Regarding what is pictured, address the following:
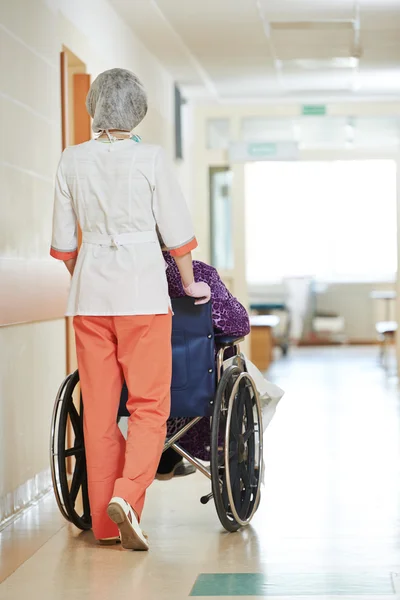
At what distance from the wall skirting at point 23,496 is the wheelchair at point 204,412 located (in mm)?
381

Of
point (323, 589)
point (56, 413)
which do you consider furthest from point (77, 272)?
point (323, 589)

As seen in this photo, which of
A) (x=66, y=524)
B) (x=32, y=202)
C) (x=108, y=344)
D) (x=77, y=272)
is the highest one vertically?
(x=32, y=202)

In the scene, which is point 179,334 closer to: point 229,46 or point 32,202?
point 32,202

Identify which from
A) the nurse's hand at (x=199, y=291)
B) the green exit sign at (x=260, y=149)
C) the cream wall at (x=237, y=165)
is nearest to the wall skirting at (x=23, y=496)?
the nurse's hand at (x=199, y=291)

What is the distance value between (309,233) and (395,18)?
329 inches

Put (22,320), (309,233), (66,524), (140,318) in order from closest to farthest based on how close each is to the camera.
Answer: (140,318)
(66,524)
(22,320)
(309,233)

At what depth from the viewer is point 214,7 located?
6.18m

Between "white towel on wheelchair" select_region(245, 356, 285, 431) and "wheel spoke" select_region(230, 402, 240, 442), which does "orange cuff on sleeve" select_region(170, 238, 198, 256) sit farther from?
"white towel on wheelchair" select_region(245, 356, 285, 431)

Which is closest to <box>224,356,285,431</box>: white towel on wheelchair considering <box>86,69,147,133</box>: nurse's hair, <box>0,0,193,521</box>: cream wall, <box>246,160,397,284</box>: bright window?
<box>0,0,193,521</box>: cream wall

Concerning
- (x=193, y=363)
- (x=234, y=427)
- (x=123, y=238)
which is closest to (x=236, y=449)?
(x=234, y=427)

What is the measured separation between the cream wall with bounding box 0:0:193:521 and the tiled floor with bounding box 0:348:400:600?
298 millimetres

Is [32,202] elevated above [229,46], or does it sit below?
below

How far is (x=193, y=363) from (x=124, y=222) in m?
0.53

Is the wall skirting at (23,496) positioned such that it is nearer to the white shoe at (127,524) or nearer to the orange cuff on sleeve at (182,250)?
the white shoe at (127,524)
